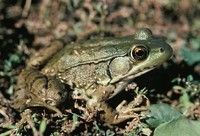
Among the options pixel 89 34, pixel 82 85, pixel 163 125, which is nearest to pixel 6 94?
pixel 82 85

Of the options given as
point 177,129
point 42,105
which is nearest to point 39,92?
point 42,105

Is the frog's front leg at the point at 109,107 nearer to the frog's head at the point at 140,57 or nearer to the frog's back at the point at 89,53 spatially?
the frog's head at the point at 140,57

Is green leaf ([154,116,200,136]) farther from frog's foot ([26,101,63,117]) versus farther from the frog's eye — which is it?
frog's foot ([26,101,63,117])

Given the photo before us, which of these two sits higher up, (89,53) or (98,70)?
(89,53)

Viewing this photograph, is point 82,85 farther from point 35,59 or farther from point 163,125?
point 163,125

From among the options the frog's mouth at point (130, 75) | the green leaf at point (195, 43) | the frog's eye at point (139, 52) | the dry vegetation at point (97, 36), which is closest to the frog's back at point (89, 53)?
the frog's eye at point (139, 52)

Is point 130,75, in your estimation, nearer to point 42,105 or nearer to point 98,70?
point 98,70
